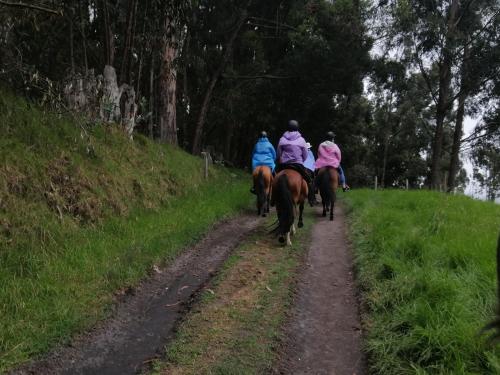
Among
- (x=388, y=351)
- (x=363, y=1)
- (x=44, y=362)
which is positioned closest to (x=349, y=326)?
(x=388, y=351)

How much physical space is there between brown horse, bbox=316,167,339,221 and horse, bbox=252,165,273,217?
127 centimetres

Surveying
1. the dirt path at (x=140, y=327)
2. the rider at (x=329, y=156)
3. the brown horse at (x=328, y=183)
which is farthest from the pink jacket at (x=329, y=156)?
the dirt path at (x=140, y=327)

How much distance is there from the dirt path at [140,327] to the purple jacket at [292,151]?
246cm

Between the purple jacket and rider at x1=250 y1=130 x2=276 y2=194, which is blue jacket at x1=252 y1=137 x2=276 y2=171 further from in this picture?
the purple jacket

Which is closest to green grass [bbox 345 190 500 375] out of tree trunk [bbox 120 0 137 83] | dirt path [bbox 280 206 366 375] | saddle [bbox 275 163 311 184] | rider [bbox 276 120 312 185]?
dirt path [bbox 280 206 366 375]

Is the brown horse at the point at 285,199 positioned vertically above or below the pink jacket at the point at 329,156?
below

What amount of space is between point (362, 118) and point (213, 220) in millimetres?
18455

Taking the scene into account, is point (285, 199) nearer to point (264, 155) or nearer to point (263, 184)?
point (263, 184)

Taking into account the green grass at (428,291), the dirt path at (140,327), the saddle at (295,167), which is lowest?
the dirt path at (140,327)

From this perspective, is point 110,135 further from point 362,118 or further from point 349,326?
point 362,118

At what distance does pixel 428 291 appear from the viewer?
4.68 m

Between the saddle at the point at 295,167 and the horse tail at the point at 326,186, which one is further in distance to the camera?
the horse tail at the point at 326,186

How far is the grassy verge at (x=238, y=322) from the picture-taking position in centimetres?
399

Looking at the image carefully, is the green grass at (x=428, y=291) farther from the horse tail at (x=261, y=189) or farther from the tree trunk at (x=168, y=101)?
the tree trunk at (x=168, y=101)
